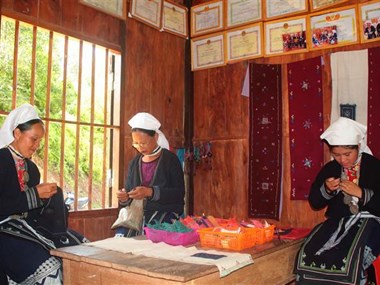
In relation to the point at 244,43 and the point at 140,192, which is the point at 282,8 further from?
the point at 140,192

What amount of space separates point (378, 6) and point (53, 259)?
155 inches

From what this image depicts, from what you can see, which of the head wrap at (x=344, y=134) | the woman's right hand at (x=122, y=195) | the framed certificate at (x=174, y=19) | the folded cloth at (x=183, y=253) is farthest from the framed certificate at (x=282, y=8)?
the folded cloth at (x=183, y=253)

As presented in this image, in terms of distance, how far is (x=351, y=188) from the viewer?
310 centimetres

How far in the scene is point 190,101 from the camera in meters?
5.54

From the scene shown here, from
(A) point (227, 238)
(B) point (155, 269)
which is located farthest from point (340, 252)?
(B) point (155, 269)

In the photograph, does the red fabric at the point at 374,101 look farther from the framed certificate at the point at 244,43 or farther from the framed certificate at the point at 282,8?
the framed certificate at the point at 244,43

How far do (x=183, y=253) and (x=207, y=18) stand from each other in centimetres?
369

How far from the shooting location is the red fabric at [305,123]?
178 inches

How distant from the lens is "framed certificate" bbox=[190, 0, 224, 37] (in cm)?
524

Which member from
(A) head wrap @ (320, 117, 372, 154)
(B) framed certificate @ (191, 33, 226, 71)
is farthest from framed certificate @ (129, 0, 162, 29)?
(A) head wrap @ (320, 117, 372, 154)

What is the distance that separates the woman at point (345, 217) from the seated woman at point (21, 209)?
6.01ft

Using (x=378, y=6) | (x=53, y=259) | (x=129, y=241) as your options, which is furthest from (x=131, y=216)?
(x=378, y=6)

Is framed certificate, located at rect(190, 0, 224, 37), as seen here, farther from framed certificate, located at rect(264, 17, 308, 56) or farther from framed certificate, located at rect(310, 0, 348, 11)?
framed certificate, located at rect(310, 0, 348, 11)

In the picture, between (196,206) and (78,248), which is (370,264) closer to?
(78,248)
